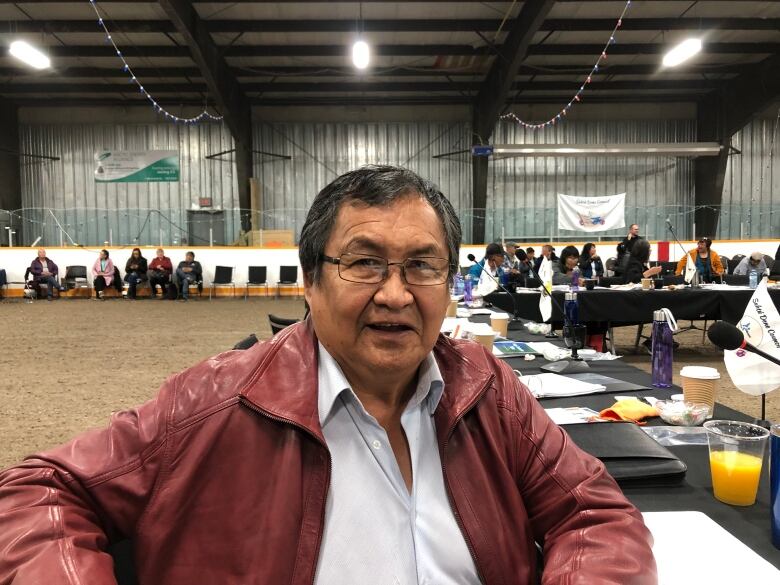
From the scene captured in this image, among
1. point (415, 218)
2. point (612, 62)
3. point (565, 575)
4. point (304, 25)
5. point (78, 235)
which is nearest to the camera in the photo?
point (565, 575)

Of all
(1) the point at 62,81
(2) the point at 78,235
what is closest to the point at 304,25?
(1) the point at 62,81

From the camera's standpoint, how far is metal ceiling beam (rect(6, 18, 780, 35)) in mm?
10305

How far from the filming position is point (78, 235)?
13562 mm

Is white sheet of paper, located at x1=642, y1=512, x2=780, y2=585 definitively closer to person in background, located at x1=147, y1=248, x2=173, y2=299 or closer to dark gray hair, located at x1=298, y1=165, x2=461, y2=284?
dark gray hair, located at x1=298, y1=165, x2=461, y2=284

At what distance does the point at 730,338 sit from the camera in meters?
1.08

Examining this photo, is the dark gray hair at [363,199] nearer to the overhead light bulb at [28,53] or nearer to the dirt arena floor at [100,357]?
the dirt arena floor at [100,357]

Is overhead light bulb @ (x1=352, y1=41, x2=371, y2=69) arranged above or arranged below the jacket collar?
above

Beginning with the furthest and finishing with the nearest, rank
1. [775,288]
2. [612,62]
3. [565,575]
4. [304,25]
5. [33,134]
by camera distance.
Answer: [33,134] → [612,62] → [304,25] → [775,288] → [565,575]

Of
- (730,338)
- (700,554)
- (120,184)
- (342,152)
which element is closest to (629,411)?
(730,338)

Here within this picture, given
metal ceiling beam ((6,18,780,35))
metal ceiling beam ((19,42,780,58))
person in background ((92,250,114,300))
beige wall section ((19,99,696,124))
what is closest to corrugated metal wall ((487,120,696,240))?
beige wall section ((19,99,696,124))

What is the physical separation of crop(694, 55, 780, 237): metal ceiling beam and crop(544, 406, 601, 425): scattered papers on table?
14.1m

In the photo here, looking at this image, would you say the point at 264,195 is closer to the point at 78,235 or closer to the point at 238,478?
the point at 78,235

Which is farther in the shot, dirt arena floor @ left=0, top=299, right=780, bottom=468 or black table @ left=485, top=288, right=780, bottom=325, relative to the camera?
black table @ left=485, top=288, right=780, bottom=325

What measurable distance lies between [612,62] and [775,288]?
→ 8.93 m
